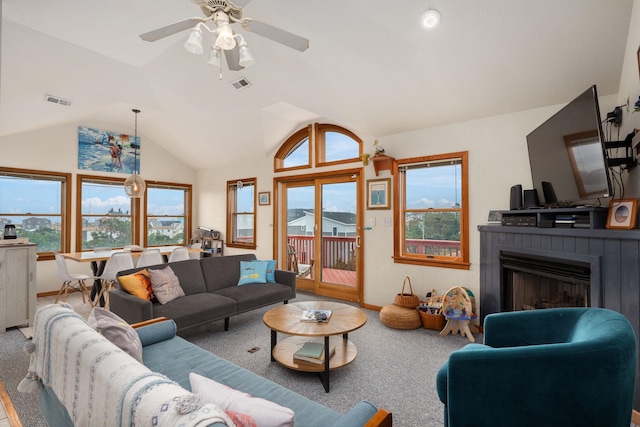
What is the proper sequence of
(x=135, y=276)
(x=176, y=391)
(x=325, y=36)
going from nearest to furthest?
1. (x=176, y=391)
2. (x=325, y=36)
3. (x=135, y=276)

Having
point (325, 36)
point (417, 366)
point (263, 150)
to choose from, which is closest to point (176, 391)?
point (417, 366)

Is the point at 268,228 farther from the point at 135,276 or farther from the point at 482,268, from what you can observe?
the point at 482,268

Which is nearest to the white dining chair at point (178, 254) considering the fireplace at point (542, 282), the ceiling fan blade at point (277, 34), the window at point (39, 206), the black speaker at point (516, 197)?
the window at point (39, 206)

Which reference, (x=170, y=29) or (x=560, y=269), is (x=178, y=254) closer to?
(x=170, y=29)

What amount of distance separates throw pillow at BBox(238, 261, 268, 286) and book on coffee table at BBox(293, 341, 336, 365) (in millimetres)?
1604

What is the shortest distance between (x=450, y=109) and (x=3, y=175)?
21.5 ft

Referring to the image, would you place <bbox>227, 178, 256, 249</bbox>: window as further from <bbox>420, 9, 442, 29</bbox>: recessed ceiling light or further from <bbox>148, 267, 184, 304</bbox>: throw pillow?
<bbox>420, 9, 442, 29</bbox>: recessed ceiling light

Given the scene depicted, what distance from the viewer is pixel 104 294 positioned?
4520 millimetres

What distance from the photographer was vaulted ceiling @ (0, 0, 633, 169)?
2.37 metres

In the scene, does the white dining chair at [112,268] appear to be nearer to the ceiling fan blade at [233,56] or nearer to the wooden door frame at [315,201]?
the wooden door frame at [315,201]

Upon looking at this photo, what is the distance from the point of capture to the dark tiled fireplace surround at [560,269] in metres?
1.87

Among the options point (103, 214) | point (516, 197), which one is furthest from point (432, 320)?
point (103, 214)

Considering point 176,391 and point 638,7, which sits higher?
point 638,7

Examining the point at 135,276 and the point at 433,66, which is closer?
the point at 433,66
